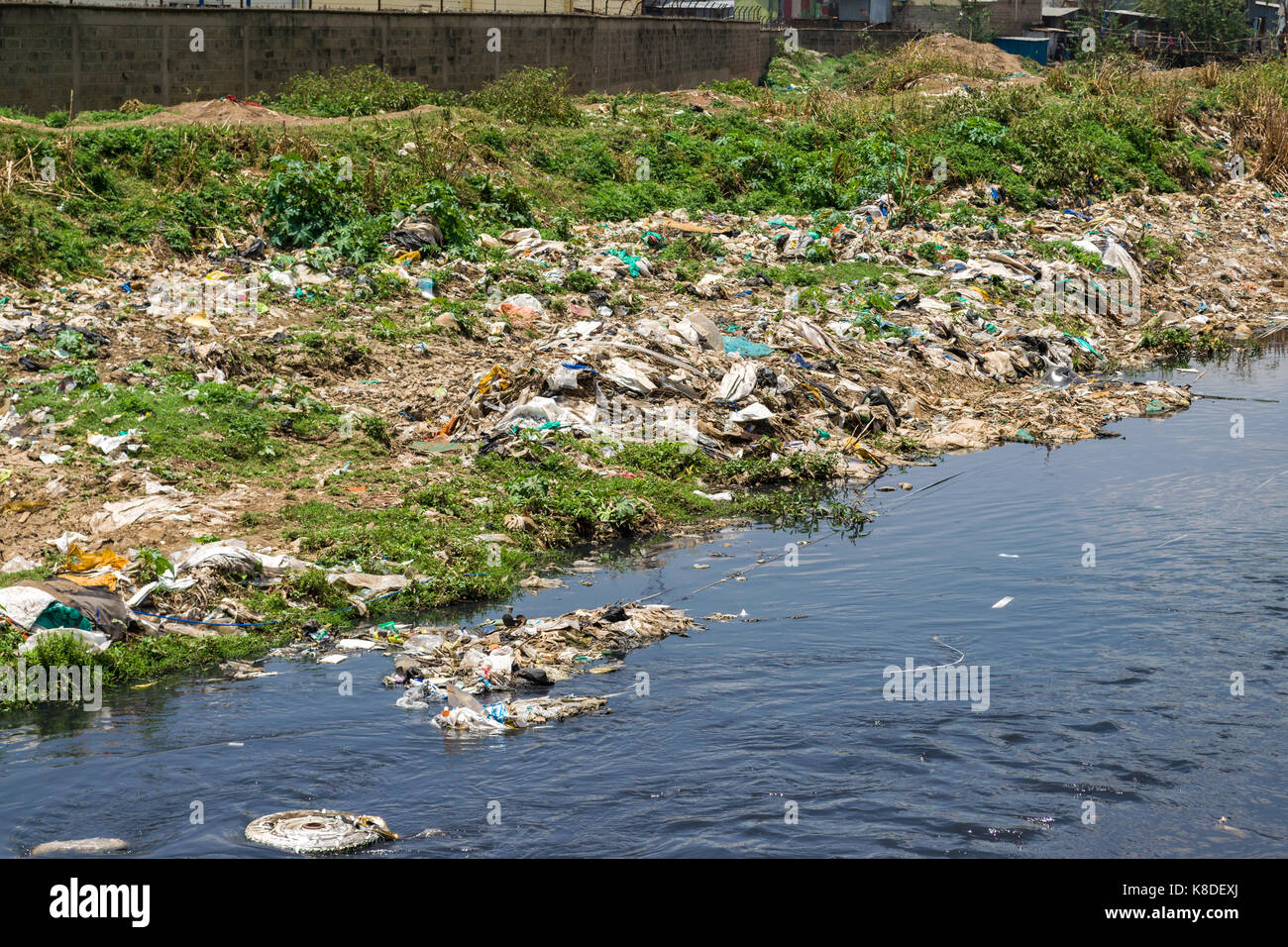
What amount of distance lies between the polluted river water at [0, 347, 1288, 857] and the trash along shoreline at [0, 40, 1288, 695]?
1.47 ft

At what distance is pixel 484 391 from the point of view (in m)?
11.2

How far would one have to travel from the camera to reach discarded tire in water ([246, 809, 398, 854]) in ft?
18.6

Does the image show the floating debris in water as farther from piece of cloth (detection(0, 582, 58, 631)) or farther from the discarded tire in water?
piece of cloth (detection(0, 582, 58, 631))

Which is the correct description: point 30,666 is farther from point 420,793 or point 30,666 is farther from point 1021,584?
point 1021,584

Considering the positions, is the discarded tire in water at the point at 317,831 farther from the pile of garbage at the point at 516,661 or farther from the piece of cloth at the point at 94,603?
the piece of cloth at the point at 94,603

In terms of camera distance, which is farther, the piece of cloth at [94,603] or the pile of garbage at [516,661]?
the piece of cloth at [94,603]

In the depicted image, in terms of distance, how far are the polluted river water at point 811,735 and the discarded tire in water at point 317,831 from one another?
9 centimetres

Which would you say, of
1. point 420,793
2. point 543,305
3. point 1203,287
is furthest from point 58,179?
point 1203,287

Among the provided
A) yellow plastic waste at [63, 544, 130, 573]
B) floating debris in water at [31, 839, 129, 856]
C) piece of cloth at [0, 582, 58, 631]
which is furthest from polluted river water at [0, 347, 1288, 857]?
yellow plastic waste at [63, 544, 130, 573]

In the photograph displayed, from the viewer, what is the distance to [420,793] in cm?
614

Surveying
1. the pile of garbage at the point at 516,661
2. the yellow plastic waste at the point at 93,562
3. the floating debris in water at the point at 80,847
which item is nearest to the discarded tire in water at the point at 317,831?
the floating debris in water at the point at 80,847

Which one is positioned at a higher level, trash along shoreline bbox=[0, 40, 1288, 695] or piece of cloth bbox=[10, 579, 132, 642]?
trash along shoreline bbox=[0, 40, 1288, 695]

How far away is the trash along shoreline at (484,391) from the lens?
8.02 m

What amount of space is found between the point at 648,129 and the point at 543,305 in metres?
7.62
